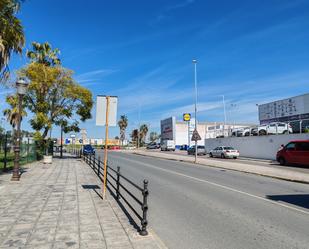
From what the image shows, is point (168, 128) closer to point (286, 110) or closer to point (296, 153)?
point (286, 110)

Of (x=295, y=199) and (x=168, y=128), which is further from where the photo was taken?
(x=168, y=128)

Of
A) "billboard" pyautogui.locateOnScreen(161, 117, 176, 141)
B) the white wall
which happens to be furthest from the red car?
"billboard" pyautogui.locateOnScreen(161, 117, 176, 141)

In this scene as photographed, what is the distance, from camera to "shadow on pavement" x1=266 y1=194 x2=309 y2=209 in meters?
10.3

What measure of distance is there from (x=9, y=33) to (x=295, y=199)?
13620 mm

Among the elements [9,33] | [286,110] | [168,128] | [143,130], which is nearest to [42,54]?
[9,33]

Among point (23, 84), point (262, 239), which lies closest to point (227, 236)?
point (262, 239)

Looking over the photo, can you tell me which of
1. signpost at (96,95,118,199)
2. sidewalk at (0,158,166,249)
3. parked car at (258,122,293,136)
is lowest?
sidewalk at (0,158,166,249)

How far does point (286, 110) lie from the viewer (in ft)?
173

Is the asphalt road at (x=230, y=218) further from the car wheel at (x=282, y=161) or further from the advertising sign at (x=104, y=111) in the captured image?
the car wheel at (x=282, y=161)

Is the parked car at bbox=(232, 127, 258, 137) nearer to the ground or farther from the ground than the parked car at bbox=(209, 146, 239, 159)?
farther from the ground

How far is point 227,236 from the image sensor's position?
6.54 metres

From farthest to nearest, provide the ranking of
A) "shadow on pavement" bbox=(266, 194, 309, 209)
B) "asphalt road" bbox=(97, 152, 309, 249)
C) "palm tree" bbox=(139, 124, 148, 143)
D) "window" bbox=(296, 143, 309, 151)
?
1. "palm tree" bbox=(139, 124, 148, 143)
2. "window" bbox=(296, 143, 309, 151)
3. "shadow on pavement" bbox=(266, 194, 309, 209)
4. "asphalt road" bbox=(97, 152, 309, 249)

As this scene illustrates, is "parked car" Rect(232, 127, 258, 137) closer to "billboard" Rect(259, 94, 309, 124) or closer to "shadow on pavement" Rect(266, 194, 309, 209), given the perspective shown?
"billboard" Rect(259, 94, 309, 124)

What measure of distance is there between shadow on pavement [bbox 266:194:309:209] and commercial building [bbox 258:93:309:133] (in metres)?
33.5
